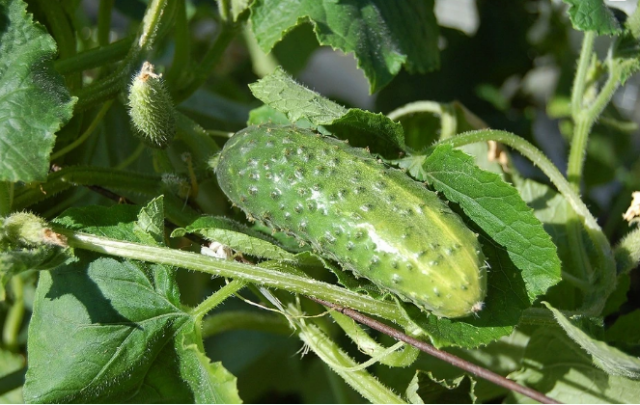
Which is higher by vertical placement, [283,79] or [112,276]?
[283,79]

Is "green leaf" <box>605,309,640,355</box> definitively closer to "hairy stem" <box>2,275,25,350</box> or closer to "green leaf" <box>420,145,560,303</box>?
"green leaf" <box>420,145,560,303</box>

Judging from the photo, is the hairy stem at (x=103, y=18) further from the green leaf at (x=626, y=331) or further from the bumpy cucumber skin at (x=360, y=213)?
the green leaf at (x=626, y=331)

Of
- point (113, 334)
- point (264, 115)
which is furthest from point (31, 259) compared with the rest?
point (264, 115)

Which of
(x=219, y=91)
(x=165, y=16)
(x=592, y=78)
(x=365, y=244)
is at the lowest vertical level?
(x=219, y=91)

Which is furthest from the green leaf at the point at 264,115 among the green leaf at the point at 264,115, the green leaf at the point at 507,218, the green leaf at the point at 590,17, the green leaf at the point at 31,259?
the green leaf at the point at 590,17

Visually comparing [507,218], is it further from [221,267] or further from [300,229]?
[221,267]

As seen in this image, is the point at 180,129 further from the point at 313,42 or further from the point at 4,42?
the point at 313,42

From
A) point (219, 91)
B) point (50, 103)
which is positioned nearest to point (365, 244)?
point (50, 103)
